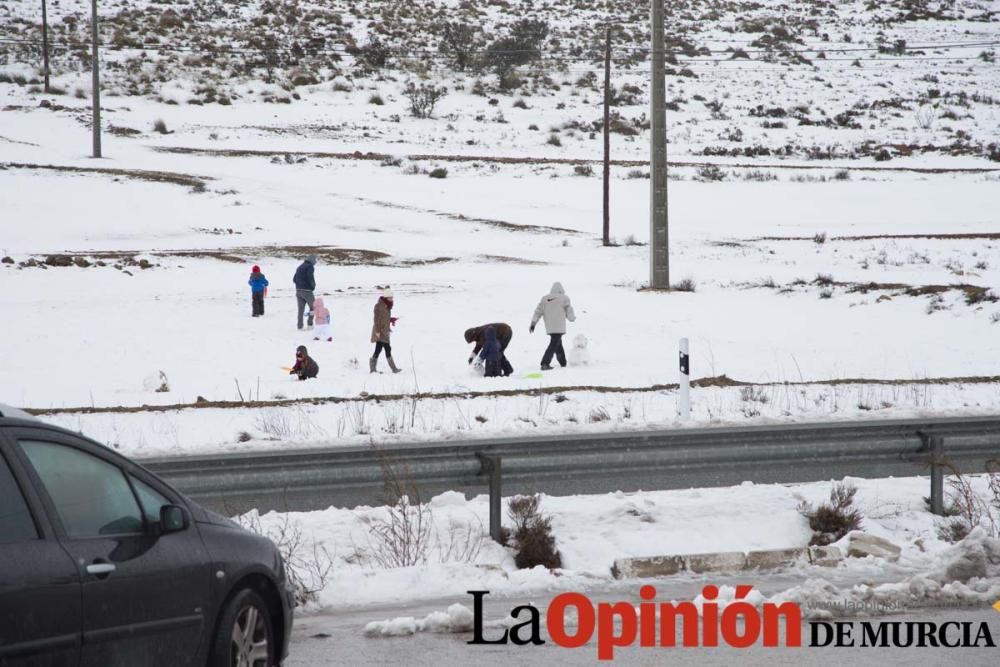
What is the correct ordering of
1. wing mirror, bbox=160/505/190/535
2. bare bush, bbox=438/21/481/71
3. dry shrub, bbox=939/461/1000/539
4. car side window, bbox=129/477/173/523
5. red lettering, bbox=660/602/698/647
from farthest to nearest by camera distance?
bare bush, bbox=438/21/481/71, dry shrub, bbox=939/461/1000/539, red lettering, bbox=660/602/698/647, car side window, bbox=129/477/173/523, wing mirror, bbox=160/505/190/535

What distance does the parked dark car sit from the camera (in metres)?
4.40

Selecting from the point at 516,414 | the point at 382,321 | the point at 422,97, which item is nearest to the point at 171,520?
the point at 516,414

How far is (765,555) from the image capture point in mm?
8688

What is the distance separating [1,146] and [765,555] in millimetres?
49547

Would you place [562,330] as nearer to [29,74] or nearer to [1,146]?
[1,146]

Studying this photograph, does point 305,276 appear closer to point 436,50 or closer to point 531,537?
point 531,537

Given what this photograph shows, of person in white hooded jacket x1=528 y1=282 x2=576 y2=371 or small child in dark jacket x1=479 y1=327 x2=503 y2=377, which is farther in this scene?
person in white hooded jacket x1=528 y1=282 x2=576 y2=371

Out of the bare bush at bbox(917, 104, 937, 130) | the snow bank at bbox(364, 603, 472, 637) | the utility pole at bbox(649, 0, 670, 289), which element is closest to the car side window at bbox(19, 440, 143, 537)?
the snow bank at bbox(364, 603, 472, 637)

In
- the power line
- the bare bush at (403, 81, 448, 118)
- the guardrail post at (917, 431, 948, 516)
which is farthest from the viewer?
the power line

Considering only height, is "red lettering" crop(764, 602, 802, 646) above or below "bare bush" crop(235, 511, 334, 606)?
below

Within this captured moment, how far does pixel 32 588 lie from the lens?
14.2 feet

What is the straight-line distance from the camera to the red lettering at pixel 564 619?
6.92 m

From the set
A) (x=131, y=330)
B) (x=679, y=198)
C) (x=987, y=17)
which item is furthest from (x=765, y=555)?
(x=987, y=17)

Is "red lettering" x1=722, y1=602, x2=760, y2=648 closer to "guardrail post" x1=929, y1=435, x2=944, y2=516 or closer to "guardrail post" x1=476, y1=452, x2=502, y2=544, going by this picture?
"guardrail post" x1=476, y1=452, x2=502, y2=544
